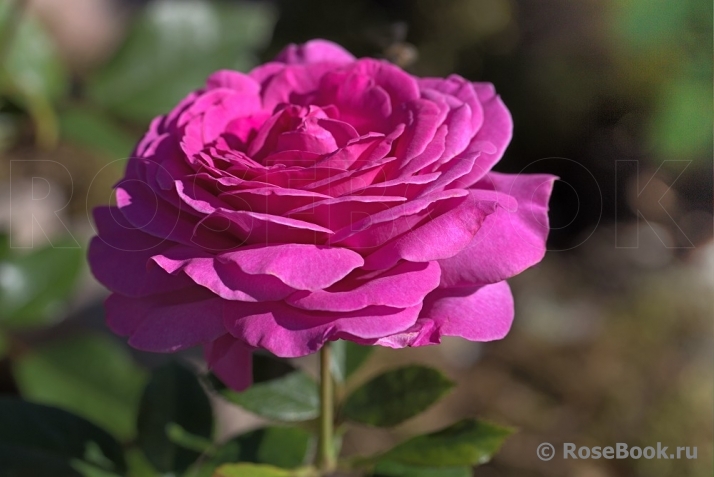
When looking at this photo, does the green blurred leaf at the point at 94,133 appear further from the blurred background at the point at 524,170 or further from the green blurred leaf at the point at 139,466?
the green blurred leaf at the point at 139,466

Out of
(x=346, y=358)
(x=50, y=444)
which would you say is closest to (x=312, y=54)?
(x=346, y=358)

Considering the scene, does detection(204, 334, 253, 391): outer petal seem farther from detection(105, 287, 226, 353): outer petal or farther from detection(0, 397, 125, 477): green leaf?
detection(0, 397, 125, 477): green leaf

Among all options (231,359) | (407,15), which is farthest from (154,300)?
(407,15)

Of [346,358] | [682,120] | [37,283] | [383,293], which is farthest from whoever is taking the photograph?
[682,120]

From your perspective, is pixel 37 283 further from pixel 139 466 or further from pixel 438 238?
pixel 438 238

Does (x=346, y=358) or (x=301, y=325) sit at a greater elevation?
(x=301, y=325)

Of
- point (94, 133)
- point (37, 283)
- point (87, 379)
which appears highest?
point (94, 133)

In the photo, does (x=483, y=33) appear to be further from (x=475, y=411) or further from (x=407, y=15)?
(x=475, y=411)
